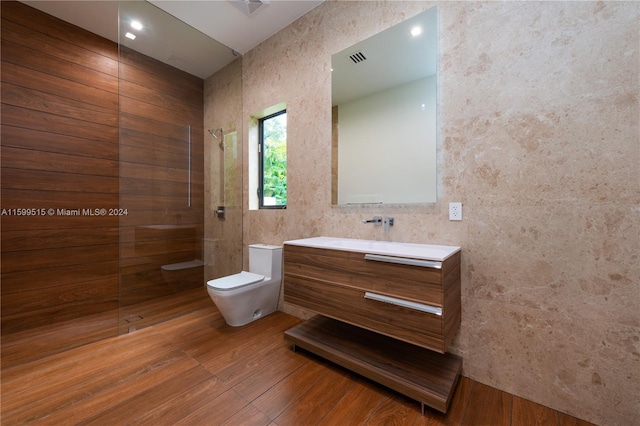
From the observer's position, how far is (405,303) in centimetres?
133

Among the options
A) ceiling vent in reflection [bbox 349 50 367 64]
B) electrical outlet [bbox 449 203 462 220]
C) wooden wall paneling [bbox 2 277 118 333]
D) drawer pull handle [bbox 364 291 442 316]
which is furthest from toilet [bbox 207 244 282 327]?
ceiling vent in reflection [bbox 349 50 367 64]

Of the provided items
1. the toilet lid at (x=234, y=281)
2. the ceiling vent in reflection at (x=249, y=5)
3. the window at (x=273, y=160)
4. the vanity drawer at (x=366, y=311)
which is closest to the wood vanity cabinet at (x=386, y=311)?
the vanity drawer at (x=366, y=311)

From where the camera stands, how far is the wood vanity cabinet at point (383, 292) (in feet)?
4.10

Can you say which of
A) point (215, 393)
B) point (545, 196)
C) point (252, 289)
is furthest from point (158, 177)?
point (545, 196)

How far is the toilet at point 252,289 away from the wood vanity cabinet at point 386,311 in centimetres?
56

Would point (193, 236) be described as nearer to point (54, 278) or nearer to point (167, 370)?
point (54, 278)

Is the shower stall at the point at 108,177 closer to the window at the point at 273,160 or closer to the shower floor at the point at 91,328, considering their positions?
the shower floor at the point at 91,328

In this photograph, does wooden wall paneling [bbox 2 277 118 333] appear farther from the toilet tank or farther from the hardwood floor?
the toilet tank

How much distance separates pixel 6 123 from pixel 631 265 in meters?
4.26

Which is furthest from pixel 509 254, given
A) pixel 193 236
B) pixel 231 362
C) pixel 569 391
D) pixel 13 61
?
pixel 13 61

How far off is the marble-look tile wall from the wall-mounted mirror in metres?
0.09

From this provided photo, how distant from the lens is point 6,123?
2123 millimetres

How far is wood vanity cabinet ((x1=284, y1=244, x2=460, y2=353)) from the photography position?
1.25 meters

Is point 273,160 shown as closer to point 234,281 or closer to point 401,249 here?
point 234,281
